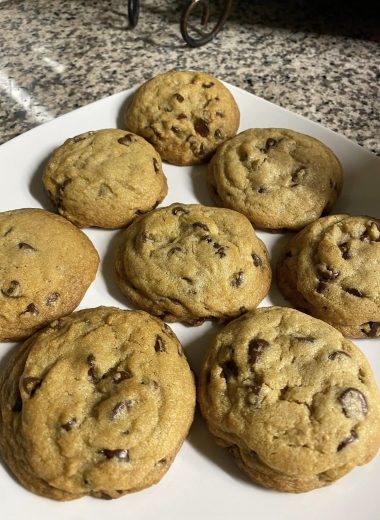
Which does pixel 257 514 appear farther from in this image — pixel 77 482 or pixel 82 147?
pixel 82 147

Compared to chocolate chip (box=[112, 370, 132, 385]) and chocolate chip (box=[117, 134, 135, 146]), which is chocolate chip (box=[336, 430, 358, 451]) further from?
chocolate chip (box=[117, 134, 135, 146])

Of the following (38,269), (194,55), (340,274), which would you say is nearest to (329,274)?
(340,274)

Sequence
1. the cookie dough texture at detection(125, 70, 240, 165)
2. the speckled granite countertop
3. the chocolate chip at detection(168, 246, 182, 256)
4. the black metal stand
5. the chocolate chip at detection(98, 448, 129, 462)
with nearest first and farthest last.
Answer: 1. the chocolate chip at detection(98, 448, 129, 462)
2. the chocolate chip at detection(168, 246, 182, 256)
3. the cookie dough texture at detection(125, 70, 240, 165)
4. the speckled granite countertop
5. the black metal stand

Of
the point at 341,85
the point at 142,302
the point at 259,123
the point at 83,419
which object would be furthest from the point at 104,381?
the point at 341,85

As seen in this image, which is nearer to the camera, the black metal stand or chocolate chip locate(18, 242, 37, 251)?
chocolate chip locate(18, 242, 37, 251)

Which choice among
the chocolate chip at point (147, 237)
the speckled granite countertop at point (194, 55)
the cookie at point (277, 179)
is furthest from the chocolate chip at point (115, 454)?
the speckled granite countertop at point (194, 55)

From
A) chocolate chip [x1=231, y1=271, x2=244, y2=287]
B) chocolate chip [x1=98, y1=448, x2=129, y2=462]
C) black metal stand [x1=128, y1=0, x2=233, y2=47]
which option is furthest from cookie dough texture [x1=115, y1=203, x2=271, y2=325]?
black metal stand [x1=128, y1=0, x2=233, y2=47]

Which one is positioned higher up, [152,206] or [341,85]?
[341,85]

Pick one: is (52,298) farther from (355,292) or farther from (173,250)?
(355,292)
